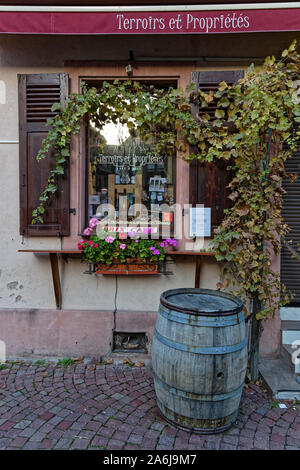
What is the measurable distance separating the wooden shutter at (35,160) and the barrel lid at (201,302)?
161 cm

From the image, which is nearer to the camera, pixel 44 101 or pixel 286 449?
pixel 286 449

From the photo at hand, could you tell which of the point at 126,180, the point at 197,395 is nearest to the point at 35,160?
the point at 126,180

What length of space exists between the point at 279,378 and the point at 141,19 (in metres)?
3.84

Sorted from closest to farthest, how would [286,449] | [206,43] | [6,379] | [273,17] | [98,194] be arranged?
[286,449] < [273,17] < [6,379] < [206,43] < [98,194]

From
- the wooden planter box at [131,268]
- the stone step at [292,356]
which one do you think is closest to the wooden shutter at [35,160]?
the wooden planter box at [131,268]

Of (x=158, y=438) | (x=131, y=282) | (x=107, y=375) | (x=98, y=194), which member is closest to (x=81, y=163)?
(x=98, y=194)

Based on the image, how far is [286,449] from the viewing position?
2.23m

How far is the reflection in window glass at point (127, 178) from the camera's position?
12.3 feet

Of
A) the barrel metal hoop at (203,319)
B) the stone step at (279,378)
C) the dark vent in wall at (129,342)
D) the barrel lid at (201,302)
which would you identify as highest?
the barrel lid at (201,302)

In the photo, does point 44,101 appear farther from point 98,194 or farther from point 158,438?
point 158,438

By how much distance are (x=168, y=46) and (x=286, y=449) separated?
4017mm

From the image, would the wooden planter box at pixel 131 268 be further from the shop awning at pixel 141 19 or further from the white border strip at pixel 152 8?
A: the white border strip at pixel 152 8

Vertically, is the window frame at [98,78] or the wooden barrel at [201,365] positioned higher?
the window frame at [98,78]
